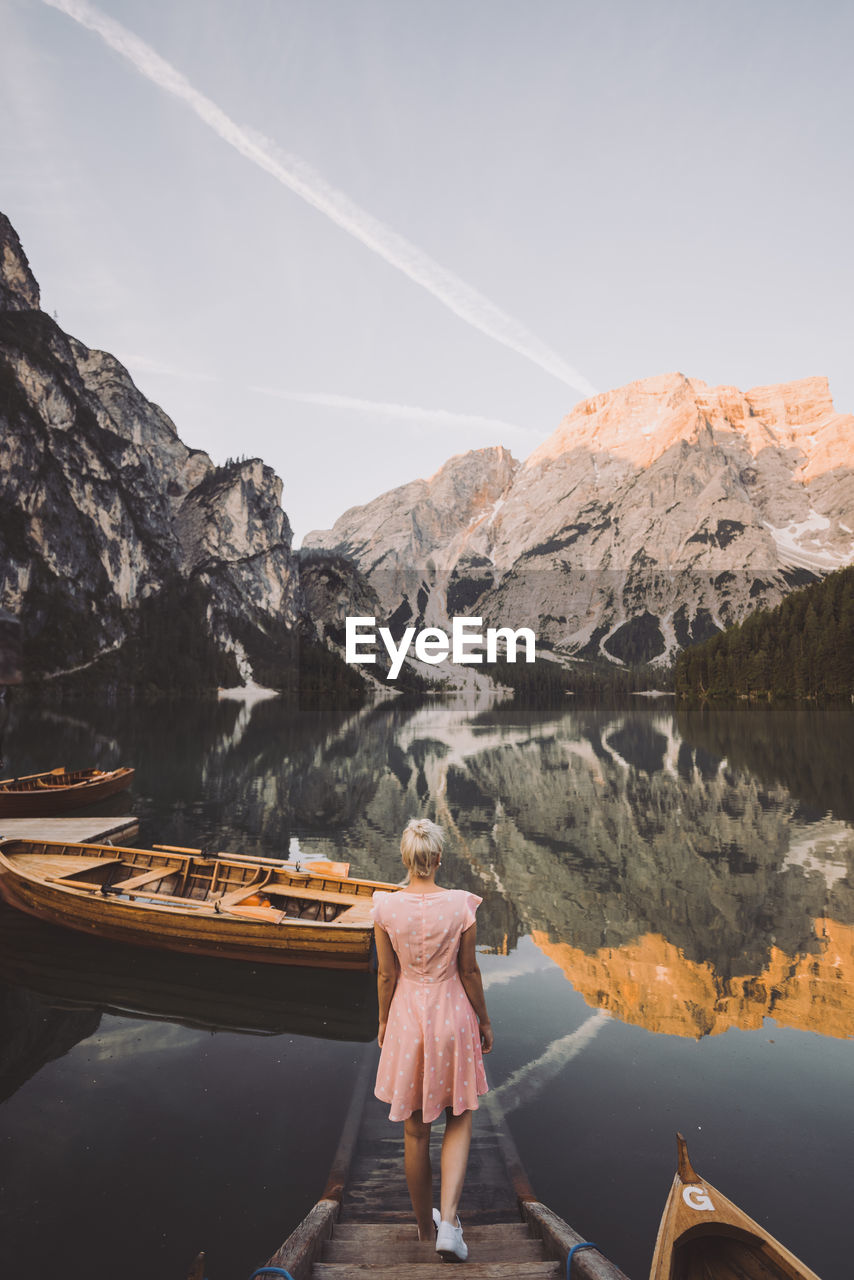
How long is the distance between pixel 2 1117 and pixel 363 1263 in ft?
24.5

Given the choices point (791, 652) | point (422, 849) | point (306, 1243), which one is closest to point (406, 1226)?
point (306, 1243)

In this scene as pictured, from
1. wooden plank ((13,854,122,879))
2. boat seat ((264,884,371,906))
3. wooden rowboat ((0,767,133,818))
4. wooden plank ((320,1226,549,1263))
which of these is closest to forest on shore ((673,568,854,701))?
wooden rowboat ((0,767,133,818))

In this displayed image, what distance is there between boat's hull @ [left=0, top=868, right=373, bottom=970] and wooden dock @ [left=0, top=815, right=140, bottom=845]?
840 cm

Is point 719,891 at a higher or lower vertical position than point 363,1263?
lower

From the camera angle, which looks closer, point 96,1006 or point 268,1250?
point 268,1250

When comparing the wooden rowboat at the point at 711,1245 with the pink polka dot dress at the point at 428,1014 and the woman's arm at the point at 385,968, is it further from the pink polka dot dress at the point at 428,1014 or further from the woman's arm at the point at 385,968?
the woman's arm at the point at 385,968

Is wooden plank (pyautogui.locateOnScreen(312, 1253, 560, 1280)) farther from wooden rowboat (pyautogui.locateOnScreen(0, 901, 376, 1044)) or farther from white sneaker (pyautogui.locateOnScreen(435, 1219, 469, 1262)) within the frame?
wooden rowboat (pyautogui.locateOnScreen(0, 901, 376, 1044))

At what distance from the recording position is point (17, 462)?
632ft

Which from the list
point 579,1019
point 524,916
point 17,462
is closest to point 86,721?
point 524,916

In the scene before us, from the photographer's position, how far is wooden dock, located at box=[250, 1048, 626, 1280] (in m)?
5.32

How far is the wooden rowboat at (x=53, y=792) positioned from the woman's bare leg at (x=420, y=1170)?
31.3m

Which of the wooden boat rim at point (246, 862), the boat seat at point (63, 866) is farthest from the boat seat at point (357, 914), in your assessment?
the boat seat at point (63, 866)

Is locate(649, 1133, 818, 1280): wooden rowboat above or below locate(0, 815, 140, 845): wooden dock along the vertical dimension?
above

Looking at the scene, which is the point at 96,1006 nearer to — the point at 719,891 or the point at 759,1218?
the point at 759,1218
